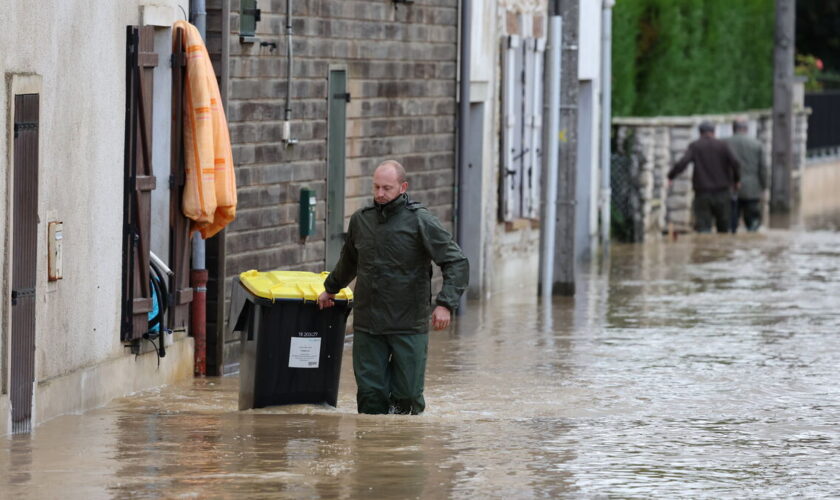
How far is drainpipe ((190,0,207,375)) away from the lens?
557 inches

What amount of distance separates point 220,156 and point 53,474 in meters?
4.44

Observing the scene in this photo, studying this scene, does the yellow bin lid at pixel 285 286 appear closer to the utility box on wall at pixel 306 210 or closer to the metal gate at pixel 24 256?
the metal gate at pixel 24 256

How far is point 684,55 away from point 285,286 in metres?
23.5

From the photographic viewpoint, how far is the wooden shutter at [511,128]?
72.0ft

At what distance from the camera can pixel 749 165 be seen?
30.5 metres

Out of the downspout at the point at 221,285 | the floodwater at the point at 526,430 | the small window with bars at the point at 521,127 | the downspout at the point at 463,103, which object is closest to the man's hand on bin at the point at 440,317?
the floodwater at the point at 526,430

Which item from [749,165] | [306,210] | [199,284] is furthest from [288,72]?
[749,165]

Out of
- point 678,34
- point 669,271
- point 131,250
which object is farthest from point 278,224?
point 678,34

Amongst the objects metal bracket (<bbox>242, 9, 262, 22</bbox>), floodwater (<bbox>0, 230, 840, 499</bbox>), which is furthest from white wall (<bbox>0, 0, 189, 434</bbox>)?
metal bracket (<bbox>242, 9, 262, 22</bbox>)

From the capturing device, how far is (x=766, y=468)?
1002 centimetres

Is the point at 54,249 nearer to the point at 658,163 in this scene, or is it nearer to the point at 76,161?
the point at 76,161

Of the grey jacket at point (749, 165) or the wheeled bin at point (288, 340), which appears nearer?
the wheeled bin at point (288, 340)

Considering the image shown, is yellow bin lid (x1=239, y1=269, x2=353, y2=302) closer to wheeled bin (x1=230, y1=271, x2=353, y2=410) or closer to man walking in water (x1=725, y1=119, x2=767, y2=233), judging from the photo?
wheeled bin (x1=230, y1=271, x2=353, y2=410)

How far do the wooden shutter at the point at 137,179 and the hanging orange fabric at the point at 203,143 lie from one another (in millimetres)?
381
